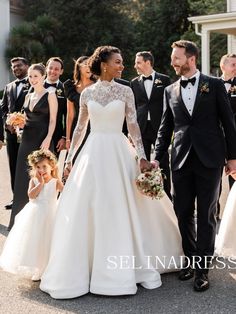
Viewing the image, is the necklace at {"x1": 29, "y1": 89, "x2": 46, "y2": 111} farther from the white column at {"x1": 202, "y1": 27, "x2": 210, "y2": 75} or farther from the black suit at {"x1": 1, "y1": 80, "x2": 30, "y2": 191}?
the white column at {"x1": 202, "y1": 27, "x2": 210, "y2": 75}

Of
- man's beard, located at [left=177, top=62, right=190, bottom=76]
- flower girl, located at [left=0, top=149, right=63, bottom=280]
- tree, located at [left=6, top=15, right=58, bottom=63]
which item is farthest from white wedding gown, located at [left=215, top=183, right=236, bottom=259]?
tree, located at [left=6, top=15, right=58, bottom=63]

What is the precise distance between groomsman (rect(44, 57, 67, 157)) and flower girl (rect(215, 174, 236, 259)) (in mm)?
2887

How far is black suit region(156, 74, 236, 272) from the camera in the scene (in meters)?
4.74

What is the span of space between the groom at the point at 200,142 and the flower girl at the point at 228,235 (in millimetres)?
855

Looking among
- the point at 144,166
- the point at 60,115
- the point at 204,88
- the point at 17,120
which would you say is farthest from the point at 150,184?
the point at 60,115

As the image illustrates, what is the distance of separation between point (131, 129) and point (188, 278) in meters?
1.55

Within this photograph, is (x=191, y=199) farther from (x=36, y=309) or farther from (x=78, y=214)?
(x=36, y=309)

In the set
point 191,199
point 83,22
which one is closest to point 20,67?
point 191,199

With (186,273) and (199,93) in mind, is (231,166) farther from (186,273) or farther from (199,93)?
(186,273)

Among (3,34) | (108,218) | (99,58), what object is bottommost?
(108,218)

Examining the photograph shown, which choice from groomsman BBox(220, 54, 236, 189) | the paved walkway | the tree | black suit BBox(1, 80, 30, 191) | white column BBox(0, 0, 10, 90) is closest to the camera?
the paved walkway

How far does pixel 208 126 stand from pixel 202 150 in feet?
0.75

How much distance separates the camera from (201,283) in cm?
477

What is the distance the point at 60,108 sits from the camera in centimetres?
801
